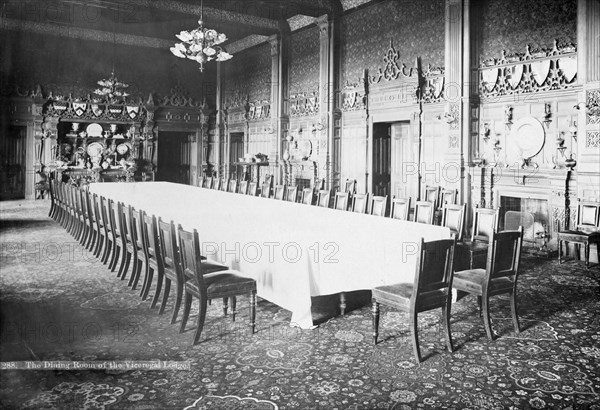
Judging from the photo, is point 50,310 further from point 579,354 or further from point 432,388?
point 579,354

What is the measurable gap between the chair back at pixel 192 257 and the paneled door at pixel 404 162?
22.9 feet

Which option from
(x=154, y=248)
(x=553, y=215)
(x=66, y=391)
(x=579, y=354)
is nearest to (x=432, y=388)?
(x=579, y=354)

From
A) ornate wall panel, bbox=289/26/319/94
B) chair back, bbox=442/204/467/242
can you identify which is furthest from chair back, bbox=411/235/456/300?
ornate wall panel, bbox=289/26/319/94

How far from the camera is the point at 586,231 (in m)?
6.99

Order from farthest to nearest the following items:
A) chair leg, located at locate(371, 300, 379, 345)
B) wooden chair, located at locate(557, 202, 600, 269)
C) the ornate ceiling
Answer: the ornate ceiling, wooden chair, located at locate(557, 202, 600, 269), chair leg, located at locate(371, 300, 379, 345)

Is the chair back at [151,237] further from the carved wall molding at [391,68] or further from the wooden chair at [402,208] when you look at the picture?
the carved wall molding at [391,68]

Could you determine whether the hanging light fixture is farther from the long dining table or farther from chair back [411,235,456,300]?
chair back [411,235,456,300]

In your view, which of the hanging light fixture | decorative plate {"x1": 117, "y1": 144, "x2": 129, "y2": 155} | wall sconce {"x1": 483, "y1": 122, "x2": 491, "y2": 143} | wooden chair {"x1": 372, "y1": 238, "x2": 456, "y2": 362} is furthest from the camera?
decorative plate {"x1": 117, "y1": 144, "x2": 129, "y2": 155}

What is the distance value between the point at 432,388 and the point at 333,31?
10.8 m

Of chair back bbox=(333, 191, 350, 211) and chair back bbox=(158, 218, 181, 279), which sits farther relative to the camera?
chair back bbox=(333, 191, 350, 211)

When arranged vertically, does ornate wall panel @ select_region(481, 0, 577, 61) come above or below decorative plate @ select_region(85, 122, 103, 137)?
above

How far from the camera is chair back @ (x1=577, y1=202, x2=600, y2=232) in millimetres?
6973

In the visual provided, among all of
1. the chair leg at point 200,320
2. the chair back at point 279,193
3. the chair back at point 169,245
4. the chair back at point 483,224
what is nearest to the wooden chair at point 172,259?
the chair back at point 169,245

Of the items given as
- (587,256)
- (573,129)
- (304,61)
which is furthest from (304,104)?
(587,256)
